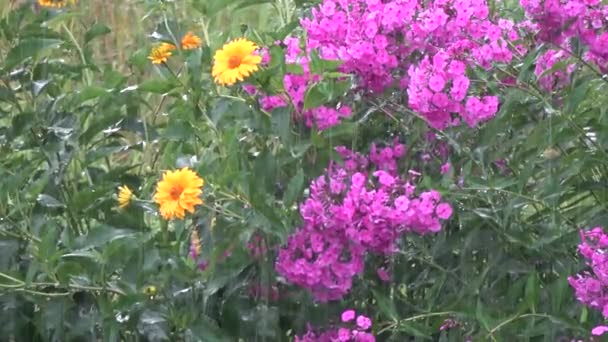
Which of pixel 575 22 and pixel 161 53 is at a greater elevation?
pixel 575 22

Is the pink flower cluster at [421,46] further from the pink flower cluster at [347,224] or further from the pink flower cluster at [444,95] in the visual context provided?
the pink flower cluster at [347,224]

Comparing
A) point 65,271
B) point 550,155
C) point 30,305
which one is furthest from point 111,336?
point 550,155

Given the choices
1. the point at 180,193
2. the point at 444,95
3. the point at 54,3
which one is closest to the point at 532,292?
the point at 444,95

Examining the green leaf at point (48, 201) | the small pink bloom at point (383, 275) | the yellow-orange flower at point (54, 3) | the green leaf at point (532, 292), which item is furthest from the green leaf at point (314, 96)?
the yellow-orange flower at point (54, 3)

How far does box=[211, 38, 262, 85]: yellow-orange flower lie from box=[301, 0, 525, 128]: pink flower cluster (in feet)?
0.60

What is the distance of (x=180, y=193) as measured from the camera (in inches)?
85.9

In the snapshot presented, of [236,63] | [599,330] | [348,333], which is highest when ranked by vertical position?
[236,63]

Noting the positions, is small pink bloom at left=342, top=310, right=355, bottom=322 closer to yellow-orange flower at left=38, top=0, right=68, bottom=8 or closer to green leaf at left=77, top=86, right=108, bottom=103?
green leaf at left=77, top=86, right=108, bottom=103

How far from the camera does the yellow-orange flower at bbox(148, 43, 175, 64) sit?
2566 mm

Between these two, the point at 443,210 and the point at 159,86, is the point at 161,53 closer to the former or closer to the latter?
the point at 159,86

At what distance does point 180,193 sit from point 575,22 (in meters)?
0.80

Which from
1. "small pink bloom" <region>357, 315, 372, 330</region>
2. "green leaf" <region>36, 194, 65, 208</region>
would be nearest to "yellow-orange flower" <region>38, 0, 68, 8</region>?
"green leaf" <region>36, 194, 65, 208</region>

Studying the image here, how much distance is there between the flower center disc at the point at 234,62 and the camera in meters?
2.29

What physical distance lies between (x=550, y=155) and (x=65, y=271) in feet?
3.31
